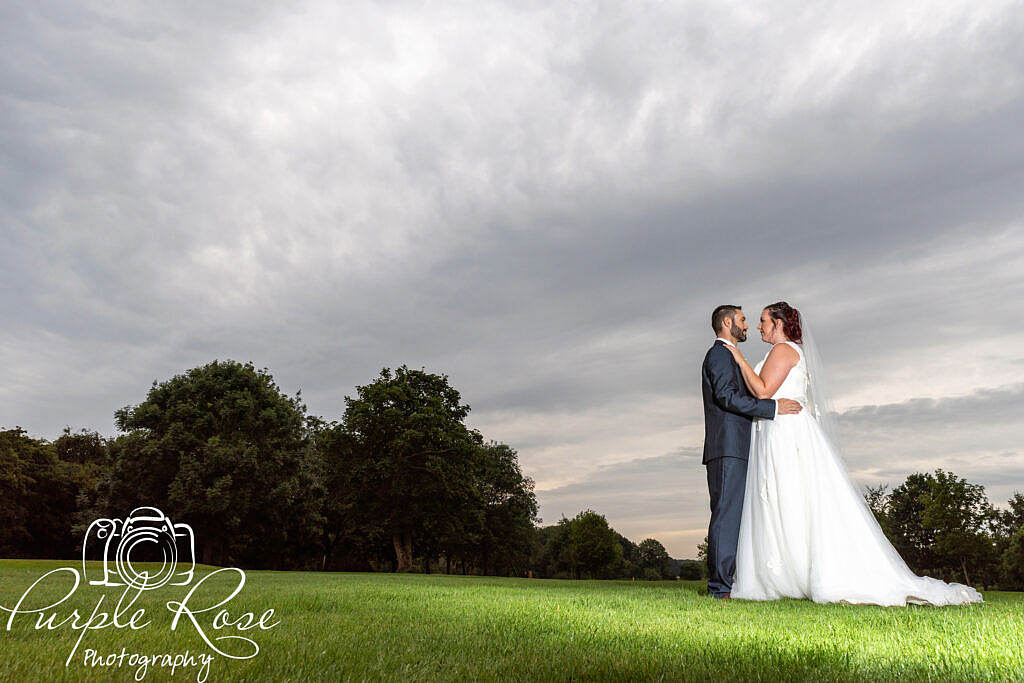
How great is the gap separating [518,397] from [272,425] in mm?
15348

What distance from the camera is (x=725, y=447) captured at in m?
9.23

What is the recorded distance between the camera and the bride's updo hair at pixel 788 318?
9.84m

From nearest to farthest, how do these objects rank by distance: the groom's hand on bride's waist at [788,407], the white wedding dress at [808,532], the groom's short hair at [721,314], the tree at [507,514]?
the white wedding dress at [808,532] < the groom's hand on bride's waist at [788,407] < the groom's short hair at [721,314] < the tree at [507,514]

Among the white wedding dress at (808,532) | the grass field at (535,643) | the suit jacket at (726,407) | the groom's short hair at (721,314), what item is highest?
the groom's short hair at (721,314)

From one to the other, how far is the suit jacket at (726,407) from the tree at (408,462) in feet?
96.8

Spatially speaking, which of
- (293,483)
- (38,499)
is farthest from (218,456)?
(38,499)

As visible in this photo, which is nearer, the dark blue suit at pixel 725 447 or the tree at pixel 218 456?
the dark blue suit at pixel 725 447

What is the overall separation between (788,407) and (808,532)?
1780mm

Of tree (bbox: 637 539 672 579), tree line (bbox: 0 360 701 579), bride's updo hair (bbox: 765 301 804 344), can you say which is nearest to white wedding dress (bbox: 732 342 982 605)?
bride's updo hair (bbox: 765 301 804 344)

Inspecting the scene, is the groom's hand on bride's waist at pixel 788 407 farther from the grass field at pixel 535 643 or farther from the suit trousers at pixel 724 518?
the grass field at pixel 535 643

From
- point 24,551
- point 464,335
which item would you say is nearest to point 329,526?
point 24,551

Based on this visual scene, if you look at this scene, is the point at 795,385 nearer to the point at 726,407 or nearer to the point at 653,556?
the point at 726,407

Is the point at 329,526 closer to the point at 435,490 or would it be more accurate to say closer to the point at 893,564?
→ the point at 435,490

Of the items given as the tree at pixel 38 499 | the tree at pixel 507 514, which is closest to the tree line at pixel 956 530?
the tree at pixel 507 514
